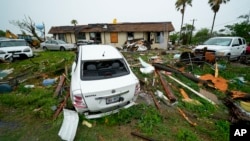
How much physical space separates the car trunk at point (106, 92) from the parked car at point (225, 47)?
25.6ft

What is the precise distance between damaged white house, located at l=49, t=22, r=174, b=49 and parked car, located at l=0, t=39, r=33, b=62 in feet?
46.4

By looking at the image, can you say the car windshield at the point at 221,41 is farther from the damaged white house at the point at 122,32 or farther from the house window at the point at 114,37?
the house window at the point at 114,37

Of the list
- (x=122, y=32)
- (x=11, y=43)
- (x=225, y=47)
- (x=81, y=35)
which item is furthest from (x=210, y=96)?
(x=81, y=35)

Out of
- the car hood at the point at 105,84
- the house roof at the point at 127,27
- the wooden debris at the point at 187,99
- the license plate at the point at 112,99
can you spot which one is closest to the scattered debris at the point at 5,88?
the car hood at the point at 105,84

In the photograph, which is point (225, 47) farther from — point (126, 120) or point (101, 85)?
point (101, 85)

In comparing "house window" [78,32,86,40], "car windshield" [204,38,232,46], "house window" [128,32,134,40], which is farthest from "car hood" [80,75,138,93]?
"house window" [78,32,86,40]

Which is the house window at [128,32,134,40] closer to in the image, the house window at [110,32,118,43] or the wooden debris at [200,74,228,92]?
the house window at [110,32,118,43]

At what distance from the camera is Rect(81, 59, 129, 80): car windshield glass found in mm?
4021

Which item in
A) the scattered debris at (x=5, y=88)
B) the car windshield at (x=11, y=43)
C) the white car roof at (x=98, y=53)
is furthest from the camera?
the car windshield at (x=11, y=43)

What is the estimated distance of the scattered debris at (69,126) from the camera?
3264 mm

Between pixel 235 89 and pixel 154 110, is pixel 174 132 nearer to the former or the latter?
pixel 154 110

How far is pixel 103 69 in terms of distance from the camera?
4.40m

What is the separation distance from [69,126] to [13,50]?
11.3 m

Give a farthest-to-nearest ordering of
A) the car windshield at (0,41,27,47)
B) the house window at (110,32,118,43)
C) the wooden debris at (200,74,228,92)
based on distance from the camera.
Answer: the house window at (110,32,118,43), the car windshield at (0,41,27,47), the wooden debris at (200,74,228,92)
